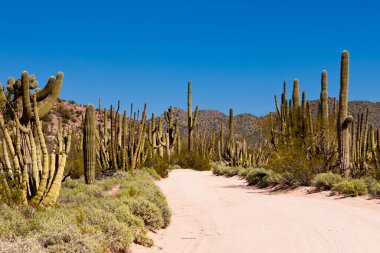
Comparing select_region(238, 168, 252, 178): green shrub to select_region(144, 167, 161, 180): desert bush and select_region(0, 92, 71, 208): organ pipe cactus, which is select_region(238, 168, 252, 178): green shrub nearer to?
select_region(144, 167, 161, 180): desert bush

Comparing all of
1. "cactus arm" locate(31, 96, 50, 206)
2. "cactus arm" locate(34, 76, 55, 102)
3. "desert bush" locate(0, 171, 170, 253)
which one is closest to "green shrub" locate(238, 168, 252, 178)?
"desert bush" locate(0, 171, 170, 253)

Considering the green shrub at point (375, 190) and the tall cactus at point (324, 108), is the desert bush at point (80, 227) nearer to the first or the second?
the green shrub at point (375, 190)

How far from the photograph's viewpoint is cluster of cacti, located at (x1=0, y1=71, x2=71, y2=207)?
9.13 meters

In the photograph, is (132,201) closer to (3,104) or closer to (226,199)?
(3,104)

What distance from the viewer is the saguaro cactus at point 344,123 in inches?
658

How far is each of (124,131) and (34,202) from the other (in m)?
12.9

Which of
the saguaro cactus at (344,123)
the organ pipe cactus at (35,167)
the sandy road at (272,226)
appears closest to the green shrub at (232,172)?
the saguaro cactus at (344,123)

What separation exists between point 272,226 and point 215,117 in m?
79.9

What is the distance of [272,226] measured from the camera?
386 inches

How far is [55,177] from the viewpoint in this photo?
31.7 ft

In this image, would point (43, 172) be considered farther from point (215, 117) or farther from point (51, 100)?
point (215, 117)

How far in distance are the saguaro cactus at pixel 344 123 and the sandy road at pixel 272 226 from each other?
2423 mm

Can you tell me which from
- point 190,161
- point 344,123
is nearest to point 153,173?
point 344,123

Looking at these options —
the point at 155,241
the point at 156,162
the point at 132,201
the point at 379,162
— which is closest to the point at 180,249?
the point at 155,241
